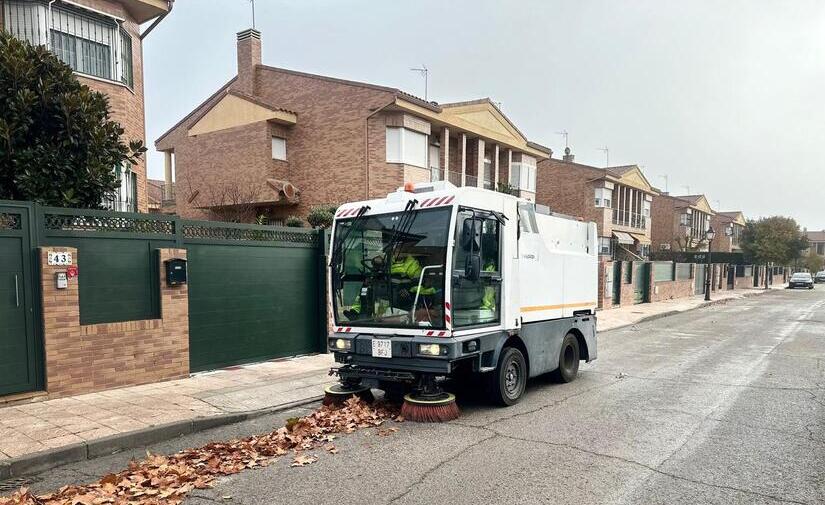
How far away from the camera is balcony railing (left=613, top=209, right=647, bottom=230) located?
4169cm

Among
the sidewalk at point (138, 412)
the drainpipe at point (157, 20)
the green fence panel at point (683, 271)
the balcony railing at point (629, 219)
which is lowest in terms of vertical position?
the green fence panel at point (683, 271)

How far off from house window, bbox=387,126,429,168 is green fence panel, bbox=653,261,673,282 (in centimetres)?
1394

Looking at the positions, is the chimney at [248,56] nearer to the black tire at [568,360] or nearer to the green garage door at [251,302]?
the green garage door at [251,302]

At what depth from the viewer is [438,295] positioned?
20.6 ft

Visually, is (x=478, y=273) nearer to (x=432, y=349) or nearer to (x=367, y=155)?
(x=432, y=349)

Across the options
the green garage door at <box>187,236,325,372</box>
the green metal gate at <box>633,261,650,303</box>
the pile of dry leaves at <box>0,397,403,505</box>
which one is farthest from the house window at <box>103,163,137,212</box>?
the green metal gate at <box>633,261,650,303</box>

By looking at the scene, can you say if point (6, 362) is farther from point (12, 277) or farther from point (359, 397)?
point (359, 397)

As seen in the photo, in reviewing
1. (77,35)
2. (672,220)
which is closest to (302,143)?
(77,35)

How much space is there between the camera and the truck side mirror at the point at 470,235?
6.33 meters

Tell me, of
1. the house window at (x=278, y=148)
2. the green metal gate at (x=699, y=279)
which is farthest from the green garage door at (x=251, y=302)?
the green metal gate at (x=699, y=279)

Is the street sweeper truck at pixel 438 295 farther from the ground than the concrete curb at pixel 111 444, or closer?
farther from the ground

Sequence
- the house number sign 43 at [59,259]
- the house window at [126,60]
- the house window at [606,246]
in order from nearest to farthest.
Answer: the house number sign 43 at [59,259] < the house window at [126,60] < the house window at [606,246]

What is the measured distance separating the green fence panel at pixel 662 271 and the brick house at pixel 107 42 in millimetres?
24108

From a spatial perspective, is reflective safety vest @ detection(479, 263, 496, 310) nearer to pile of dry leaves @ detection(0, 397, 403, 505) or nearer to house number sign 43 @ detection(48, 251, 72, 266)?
pile of dry leaves @ detection(0, 397, 403, 505)
